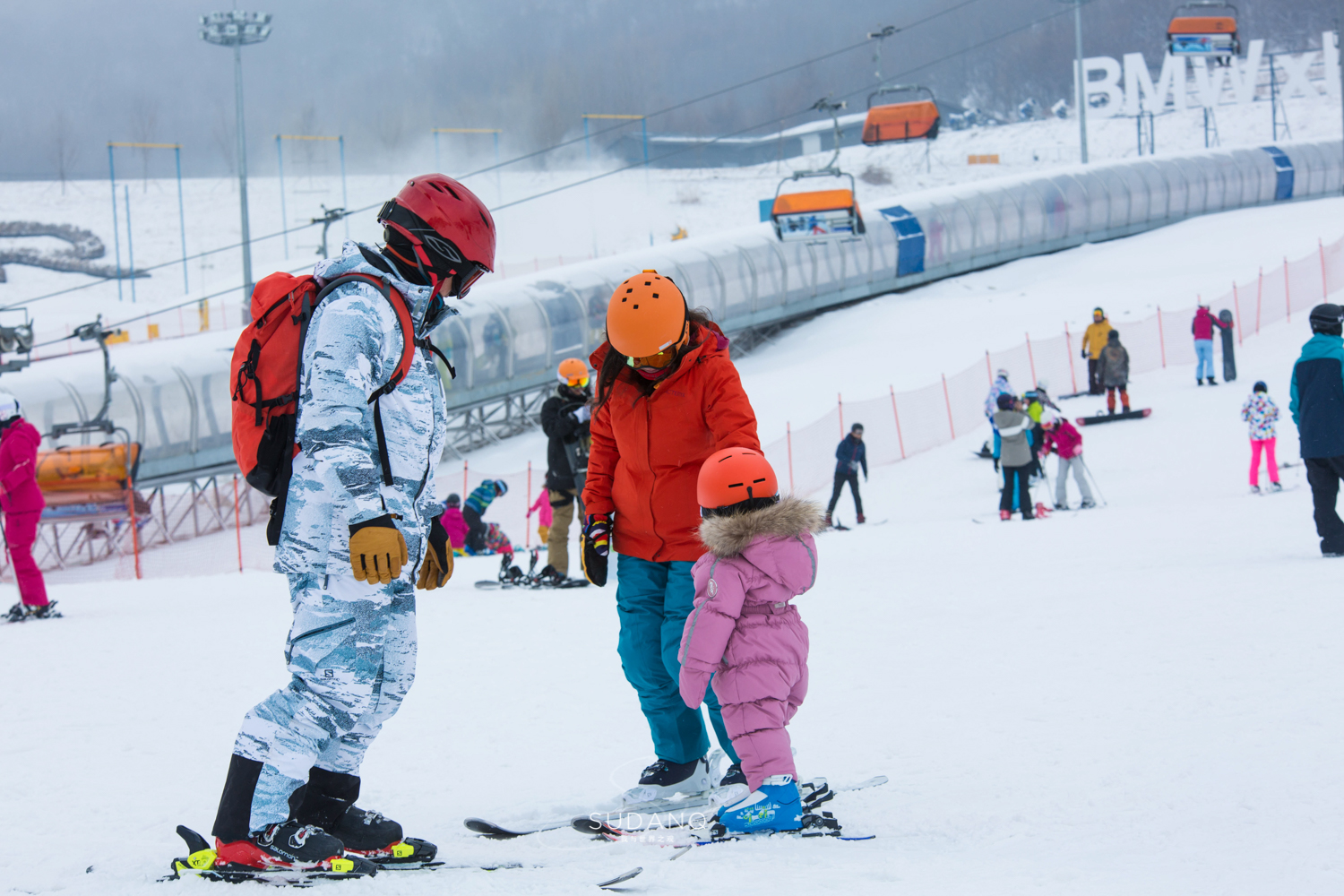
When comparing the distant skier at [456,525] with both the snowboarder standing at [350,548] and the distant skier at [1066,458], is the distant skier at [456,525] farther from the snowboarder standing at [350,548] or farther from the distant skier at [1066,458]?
the snowboarder standing at [350,548]

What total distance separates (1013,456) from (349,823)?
989 centimetres

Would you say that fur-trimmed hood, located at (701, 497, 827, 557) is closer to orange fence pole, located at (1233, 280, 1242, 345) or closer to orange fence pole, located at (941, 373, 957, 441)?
orange fence pole, located at (941, 373, 957, 441)

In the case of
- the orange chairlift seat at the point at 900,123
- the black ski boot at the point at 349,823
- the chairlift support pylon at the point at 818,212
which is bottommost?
the black ski boot at the point at 349,823

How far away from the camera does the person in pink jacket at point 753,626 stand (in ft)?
9.72

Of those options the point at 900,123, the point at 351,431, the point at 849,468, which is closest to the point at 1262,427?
the point at 849,468

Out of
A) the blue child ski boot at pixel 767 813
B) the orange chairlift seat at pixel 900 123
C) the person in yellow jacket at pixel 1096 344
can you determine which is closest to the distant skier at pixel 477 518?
the blue child ski boot at pixel 767 813

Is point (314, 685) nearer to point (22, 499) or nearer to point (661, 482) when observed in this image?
point (661, 482)

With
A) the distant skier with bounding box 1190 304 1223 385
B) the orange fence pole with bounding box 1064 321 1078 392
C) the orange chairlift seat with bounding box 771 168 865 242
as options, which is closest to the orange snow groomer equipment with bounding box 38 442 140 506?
the orange chairlift seat with bounding box 771 168 865 242

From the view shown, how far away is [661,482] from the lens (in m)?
3.35

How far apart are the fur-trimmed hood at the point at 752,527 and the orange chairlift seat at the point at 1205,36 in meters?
46.1

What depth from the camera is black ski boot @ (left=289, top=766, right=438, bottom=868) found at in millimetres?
2768

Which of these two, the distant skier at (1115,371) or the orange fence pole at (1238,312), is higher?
the orange fence pole at (1238,312)

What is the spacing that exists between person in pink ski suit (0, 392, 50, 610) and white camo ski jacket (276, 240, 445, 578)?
18.2 feet

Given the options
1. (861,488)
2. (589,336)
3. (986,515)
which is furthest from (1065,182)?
(986,515)
